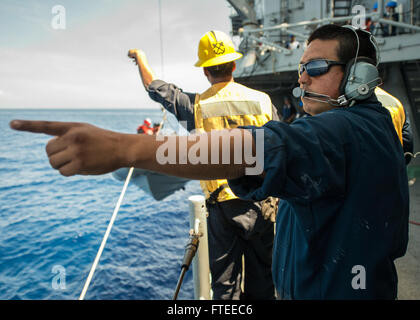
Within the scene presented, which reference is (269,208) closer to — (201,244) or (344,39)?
(201,244)

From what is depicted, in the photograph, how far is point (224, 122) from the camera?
2.09m

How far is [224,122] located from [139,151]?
1.46 m

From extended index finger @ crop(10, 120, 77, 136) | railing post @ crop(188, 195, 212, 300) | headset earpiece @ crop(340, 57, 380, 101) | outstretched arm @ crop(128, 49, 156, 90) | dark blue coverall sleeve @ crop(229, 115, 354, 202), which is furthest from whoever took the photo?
railing post @ crop(188, 195, 212, 300)

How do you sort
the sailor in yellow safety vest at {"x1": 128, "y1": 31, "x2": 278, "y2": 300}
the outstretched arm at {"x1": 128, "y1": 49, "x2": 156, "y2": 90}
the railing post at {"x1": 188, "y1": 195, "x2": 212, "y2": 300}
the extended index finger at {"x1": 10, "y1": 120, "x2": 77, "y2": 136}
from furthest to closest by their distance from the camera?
the railing post at {"x1": 188, "y1": 195, "x2": 212, "y2": 300} → the outstretched arm at {"x1": 128, "y1": 49, "x2": 156, "y2": 90} → the sailor in yellow safety vest at {"x1": 128, "y1": 31, "x2": 278, "y2": 300} → the extended index finger at {"x1": 10, "y1": 120, "x2": 77, "y2": 136}

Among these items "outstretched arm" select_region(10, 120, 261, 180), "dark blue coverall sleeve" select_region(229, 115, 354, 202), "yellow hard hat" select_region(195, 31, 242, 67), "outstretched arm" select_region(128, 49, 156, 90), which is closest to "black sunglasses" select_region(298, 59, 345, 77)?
"dark blue coverall sleeve" select_region(229, 115, 354, 202)

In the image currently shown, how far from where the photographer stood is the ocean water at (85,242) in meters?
7.14

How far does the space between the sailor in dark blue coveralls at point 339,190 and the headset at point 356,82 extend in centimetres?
3

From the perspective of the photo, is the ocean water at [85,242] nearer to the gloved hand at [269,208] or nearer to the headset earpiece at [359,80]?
the gloved hand at [269,208]

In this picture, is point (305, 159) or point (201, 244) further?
point (201, 244)

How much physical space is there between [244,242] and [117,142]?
2.06 metres

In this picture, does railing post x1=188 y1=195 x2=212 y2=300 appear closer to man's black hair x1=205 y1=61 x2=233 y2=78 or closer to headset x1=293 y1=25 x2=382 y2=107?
man's black hair x1=205 y1=61 x2=233 y2=78

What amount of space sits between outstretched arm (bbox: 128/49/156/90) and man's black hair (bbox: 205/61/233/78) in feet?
1.61

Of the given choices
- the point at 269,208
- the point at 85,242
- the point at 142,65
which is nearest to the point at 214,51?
the point at 142,65

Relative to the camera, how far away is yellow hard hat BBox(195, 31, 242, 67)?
7.03ft
